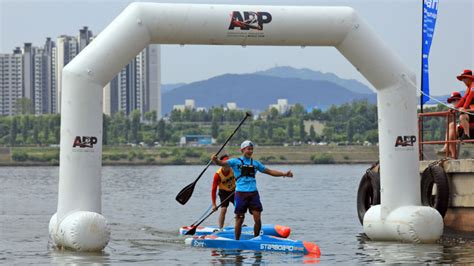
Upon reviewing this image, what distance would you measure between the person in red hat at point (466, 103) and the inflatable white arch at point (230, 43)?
1.77 metres

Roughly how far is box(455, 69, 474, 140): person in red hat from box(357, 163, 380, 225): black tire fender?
218 cm

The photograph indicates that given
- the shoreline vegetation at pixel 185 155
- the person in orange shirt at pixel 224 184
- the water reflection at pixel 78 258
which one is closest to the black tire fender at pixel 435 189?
the person in orange shirt at pixel 224 184

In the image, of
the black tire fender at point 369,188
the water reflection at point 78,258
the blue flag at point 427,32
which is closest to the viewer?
the water reflection at point 78,258

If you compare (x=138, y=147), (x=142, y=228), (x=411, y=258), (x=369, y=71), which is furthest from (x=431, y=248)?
(x=138, y=147)

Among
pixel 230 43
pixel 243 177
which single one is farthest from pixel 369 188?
pixel 230 43

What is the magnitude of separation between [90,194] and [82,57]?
250cm

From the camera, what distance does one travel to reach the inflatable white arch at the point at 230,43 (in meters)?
20.9

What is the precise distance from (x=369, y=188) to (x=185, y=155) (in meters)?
139

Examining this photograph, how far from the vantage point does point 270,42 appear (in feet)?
71.6

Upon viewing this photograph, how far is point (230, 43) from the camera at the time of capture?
21672 millimetres

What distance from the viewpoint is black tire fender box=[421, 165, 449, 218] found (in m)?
23.5

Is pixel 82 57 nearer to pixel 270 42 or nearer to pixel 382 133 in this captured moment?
pixel 270 42

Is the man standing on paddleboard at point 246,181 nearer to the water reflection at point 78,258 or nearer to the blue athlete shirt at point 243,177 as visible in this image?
the blue athlete shirt at point 243,177

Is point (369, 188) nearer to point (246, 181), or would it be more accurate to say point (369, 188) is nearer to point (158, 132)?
point (246, 181)
